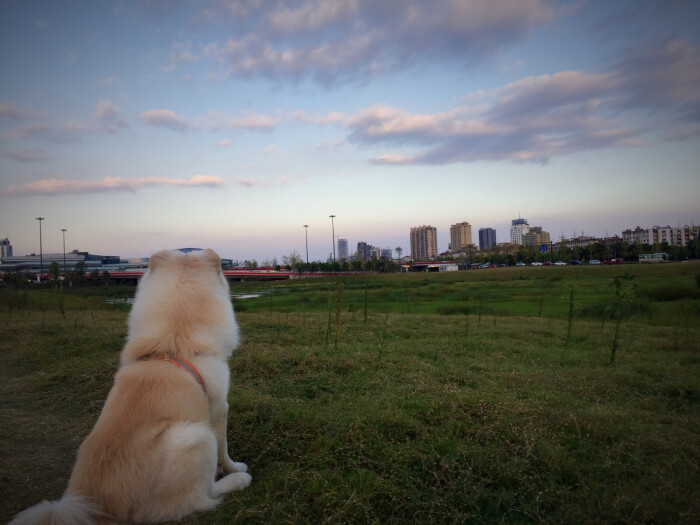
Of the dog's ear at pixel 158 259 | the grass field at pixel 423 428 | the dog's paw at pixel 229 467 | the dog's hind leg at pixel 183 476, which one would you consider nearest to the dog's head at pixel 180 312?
the dog's ear at pixel 158 259

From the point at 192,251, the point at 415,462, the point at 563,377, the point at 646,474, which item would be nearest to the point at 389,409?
the point at 415,462

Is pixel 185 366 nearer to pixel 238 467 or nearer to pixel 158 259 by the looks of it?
pixel 158 259

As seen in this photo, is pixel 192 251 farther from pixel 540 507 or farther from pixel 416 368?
pixel 416 368

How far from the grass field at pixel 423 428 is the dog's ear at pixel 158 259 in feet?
6.26

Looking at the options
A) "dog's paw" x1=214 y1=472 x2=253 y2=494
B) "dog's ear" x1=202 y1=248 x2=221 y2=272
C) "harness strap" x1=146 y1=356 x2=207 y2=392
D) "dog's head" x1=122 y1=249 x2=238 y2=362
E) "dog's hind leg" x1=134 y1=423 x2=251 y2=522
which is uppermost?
"dog's ear" x1=202 y1=248 x2=221 y2=272

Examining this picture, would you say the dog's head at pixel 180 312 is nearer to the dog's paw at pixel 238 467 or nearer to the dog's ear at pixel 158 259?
the dog's ear at pixel 158 259

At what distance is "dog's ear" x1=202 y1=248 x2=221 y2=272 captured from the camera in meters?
3.57

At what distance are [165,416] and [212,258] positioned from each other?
1.34 metres

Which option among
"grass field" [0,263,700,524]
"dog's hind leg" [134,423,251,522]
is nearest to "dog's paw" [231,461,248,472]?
"grass field" [0,263,700,524]

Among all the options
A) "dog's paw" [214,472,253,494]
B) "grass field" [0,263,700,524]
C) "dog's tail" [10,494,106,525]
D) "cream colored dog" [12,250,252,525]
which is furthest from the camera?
"dog's paw" [214,472,253,494]

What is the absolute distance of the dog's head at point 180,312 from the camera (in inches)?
126

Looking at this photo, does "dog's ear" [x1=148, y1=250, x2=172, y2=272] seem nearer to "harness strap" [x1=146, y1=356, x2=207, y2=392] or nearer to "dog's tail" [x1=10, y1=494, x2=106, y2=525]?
"harness strap" [x1=146, y1=356, x2=207, y2=392]

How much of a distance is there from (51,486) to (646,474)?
490 centimetres

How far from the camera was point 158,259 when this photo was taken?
3.46 metres
